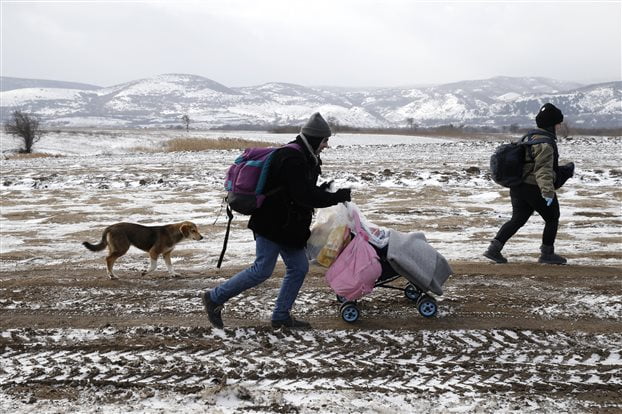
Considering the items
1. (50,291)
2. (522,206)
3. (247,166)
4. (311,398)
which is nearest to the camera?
(311,398)

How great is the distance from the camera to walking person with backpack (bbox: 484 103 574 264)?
23.6 ft

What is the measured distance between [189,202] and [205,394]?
1136cm

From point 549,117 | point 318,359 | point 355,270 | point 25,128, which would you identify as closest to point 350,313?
point 355,270

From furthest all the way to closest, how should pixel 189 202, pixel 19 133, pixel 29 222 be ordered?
pixel 19 133
pixel 189 202
pixel 29 222

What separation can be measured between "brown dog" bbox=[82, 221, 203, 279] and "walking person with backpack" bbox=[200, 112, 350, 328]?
2497 millimetres

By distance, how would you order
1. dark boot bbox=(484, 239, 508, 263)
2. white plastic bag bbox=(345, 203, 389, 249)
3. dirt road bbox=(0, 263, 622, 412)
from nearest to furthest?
dirt road bbox=(0, 263, 622, 412) → white plastic bag bbox=(345, 203, 389, 249) → dark boot bbox=(484, 239, 508, 263)

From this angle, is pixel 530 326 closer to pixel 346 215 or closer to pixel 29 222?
A: pixel 346 215

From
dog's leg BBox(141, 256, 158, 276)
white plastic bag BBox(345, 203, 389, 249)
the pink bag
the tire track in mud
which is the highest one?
white plastic bag BBox(345, 203, 389, 249)

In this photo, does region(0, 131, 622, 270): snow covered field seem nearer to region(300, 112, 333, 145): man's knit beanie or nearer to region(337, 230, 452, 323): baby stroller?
region(337, 230, 452, 323): baby stroller

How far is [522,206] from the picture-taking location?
761 centimetres

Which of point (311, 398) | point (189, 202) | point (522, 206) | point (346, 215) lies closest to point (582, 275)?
point (522, 206)

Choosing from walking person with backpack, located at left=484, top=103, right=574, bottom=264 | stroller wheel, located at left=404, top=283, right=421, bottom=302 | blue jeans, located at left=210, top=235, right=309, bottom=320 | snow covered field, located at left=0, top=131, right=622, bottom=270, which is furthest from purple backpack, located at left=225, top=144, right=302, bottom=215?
walking person with backpack, located at left=484, top=103, right=574, bottom=264

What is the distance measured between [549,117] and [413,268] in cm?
331

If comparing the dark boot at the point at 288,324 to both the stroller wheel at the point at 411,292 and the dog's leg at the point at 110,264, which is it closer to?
the stroller wheel at the point at 411,292
